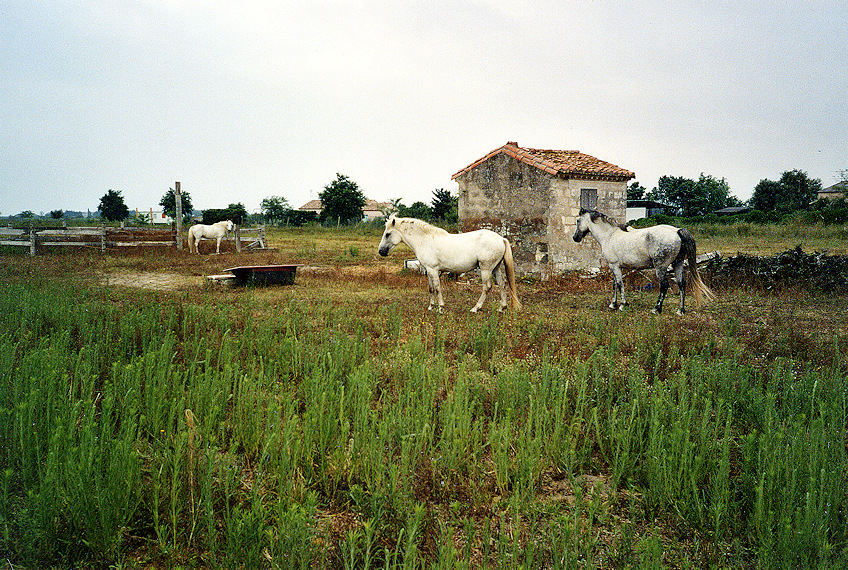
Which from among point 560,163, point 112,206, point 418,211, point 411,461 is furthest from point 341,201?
point 411,461

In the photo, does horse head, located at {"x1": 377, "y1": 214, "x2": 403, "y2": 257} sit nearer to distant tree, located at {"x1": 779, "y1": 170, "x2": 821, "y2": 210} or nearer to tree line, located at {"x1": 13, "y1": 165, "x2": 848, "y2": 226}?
tree line, located at {"x1": 13, "y1": 165, "x2": 848, "y2": 226}

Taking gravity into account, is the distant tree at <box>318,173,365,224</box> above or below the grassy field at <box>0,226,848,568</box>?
above

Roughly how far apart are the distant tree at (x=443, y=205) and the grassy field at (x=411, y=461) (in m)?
43.4

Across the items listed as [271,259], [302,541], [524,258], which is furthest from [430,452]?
[271,259]

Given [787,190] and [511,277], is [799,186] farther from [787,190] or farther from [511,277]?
[511,277]

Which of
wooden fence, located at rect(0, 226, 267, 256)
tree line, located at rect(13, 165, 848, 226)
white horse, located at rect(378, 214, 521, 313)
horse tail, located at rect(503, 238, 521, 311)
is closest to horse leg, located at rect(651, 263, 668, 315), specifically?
horse tail, located at rect(503, 238, 521, 311)

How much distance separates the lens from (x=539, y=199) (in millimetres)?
15453

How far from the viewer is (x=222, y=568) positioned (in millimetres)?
2619

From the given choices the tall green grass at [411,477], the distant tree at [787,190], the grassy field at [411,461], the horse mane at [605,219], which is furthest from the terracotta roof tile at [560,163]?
the distant tree at [787,190]

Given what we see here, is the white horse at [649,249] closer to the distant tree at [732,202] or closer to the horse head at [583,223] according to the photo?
the horse head at [583,223]

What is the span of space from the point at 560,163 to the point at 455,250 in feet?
22.2

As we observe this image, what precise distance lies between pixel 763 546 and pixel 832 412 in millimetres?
1793

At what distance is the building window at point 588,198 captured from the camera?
16.0 m

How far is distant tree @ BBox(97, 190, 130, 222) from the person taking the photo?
191 feet
